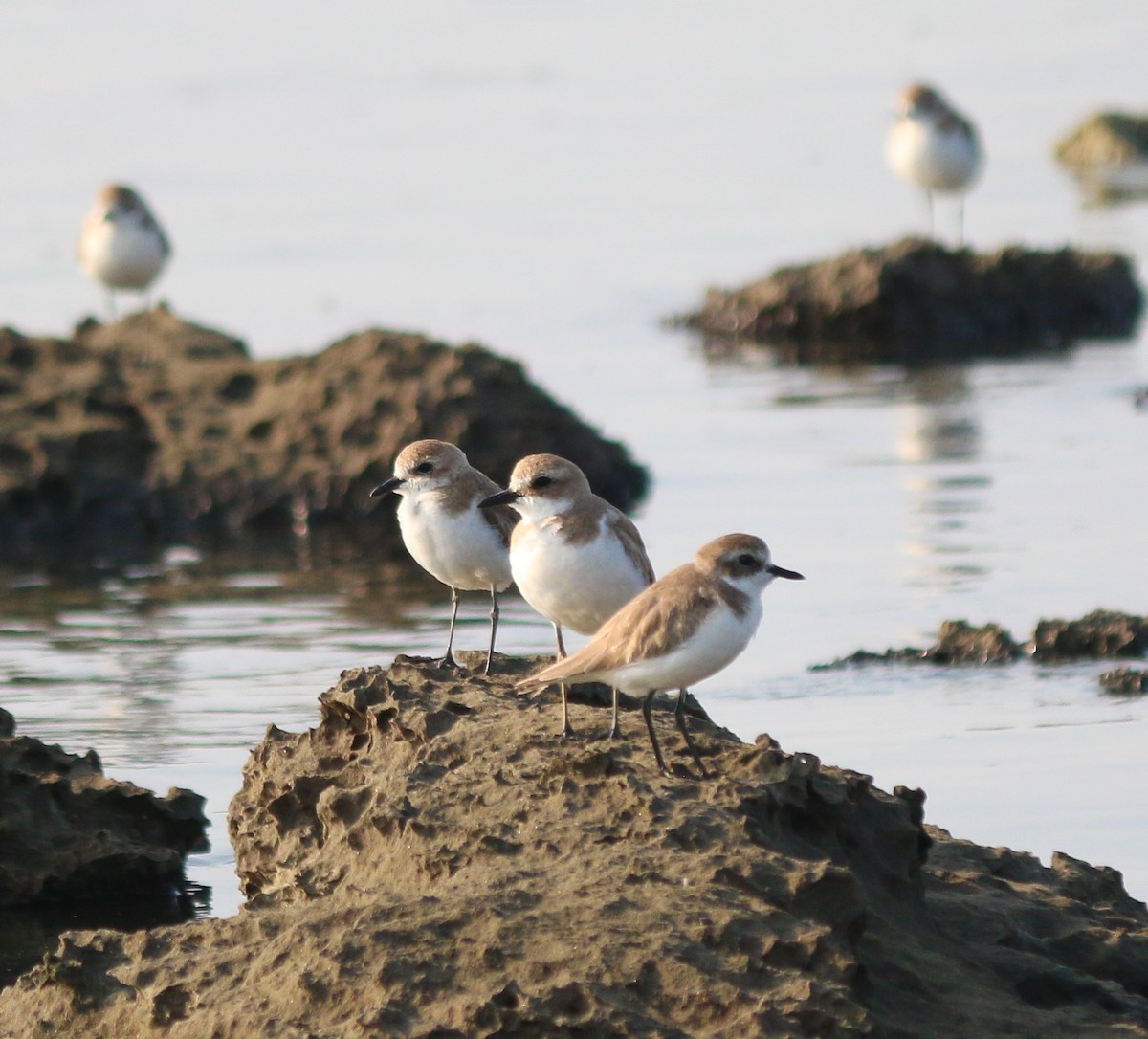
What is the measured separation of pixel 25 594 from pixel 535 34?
25954 millimetres

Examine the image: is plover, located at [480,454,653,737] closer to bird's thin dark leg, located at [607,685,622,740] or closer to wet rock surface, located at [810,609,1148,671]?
bird's thin dark leg, located at [607,685,622,740]

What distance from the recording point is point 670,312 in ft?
77.1

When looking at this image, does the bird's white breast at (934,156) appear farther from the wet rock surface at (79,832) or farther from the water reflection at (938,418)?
the wet rock surface at (79,832)

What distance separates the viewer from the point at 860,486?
16469 millimetres

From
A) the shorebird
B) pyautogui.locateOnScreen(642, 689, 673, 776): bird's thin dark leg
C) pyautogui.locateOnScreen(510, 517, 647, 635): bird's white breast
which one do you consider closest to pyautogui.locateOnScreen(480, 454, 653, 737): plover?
pyautogui.locateOnScreen(510, 517, 647, 635): bird's white breast

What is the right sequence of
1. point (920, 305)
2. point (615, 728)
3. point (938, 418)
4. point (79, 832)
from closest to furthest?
point (615, 728), point (79, 832), point (938, 418), point (920, 305)

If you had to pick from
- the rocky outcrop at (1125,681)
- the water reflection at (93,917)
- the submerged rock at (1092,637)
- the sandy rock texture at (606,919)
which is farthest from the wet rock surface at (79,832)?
the submerged rock at (1092,637)

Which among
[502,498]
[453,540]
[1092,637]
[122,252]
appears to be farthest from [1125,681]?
[122,252]

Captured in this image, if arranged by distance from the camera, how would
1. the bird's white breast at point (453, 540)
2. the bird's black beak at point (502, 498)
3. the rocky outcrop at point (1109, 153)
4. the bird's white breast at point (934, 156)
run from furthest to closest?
the rocky outcrop at point (1109, 153), the bird's white breast at point (934, 156), the bird's white breast at point (453, 540), the bird's black beak at point (502, 498)

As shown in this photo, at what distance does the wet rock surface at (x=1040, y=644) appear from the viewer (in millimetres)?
11875

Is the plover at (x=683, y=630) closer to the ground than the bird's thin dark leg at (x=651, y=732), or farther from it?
farther from it

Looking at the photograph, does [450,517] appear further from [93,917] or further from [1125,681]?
[1125,681]

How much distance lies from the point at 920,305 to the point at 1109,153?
9541mm

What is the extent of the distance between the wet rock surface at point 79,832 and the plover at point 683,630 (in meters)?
2.33
